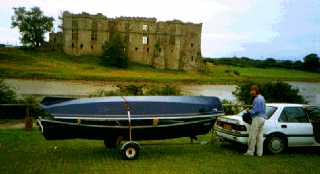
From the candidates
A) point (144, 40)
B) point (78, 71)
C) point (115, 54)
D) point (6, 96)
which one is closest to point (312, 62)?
point (144, 40)

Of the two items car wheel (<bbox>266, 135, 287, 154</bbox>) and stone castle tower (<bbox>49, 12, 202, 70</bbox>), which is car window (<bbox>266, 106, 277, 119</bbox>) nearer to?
car wheel (<bbox>266, 135, 287, 154</bbox>)

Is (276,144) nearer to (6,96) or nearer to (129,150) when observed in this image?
(129,150)

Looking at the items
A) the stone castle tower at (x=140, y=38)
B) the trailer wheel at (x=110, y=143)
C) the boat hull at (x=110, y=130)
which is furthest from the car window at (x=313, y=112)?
the stone castle tower at (x=140, y=38)

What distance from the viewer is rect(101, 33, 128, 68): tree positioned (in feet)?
316

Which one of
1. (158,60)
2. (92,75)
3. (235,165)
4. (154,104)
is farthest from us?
(158,60)

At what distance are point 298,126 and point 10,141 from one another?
31.3 feet

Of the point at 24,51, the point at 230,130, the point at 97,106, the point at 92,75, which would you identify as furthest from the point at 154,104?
the point at 24,51

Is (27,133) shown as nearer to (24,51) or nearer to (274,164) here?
(274,164)

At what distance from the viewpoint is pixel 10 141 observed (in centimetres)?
1600

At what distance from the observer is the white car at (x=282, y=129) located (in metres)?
14.9

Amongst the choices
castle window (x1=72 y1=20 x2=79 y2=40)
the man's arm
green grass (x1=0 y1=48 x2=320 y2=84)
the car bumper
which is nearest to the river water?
green grass (x1=0 y1=48 x2=320 y2=84)

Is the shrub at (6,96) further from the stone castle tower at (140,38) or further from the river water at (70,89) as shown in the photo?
the stone castle tower at (140,38)

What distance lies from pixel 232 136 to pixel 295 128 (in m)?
2.01

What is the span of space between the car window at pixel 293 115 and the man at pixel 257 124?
94 cm
